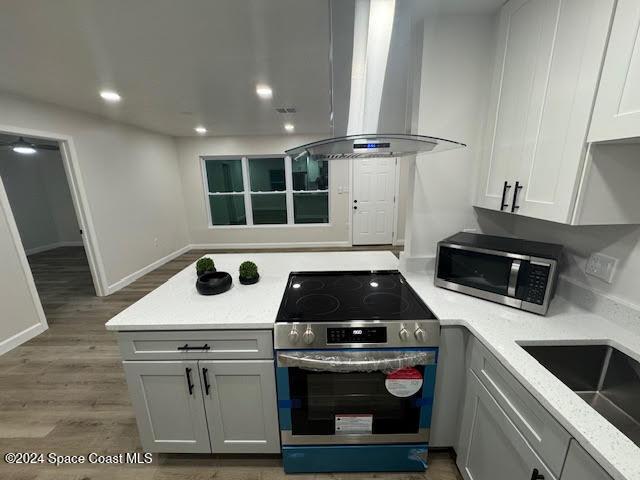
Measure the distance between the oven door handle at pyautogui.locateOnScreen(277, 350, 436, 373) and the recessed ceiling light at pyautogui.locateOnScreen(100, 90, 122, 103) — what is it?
311 cm

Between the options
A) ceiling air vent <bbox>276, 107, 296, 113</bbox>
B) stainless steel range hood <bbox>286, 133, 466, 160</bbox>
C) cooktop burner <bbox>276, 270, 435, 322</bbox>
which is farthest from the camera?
ceiling air vent <bbox>276, 107, 296, 113</bbox>

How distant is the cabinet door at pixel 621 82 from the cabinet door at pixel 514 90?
250 millimetres

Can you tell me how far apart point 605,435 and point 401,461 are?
1.05 metres

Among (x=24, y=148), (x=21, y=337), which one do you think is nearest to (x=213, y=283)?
(x=21, y=337)

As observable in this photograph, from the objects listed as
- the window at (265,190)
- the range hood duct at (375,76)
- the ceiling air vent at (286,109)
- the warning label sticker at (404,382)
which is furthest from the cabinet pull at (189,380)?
the window at (265,190)

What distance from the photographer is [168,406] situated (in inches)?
53.7

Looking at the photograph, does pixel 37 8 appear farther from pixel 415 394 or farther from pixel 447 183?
pixel 415 394

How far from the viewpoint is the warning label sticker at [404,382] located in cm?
123

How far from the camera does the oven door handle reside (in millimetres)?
1186

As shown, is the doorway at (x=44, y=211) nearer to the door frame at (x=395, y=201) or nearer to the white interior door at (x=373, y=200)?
the door frame at (x=395, y=201)

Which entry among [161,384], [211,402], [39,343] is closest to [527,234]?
[211,402]

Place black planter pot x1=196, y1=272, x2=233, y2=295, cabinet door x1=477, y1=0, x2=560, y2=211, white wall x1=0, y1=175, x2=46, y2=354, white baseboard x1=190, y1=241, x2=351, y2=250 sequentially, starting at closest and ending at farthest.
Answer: cabinet door x1=477, y1=0, x2=560, y2=211, black planter pot x1=196, y1=272, x2=233, y2=295, white wall x1=0, y1=175, x2=46, y2=354, white baseboard x1=190, y1=241, x2=351, y2=250

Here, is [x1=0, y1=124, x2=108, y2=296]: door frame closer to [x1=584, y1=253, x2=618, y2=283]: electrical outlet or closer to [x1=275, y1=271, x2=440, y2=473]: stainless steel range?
[x1=275, y1=271, x2=440, y2=473]: stainless steel range

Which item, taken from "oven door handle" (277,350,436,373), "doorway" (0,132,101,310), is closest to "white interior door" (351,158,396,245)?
"oven door handle" (277,350,436,373)
